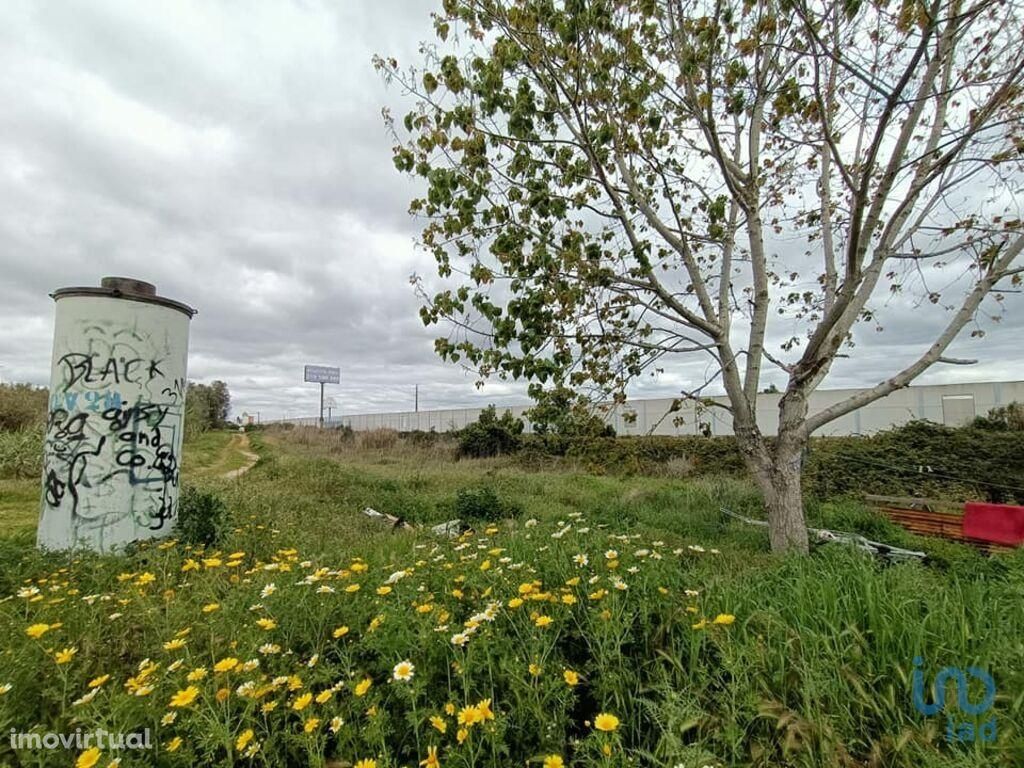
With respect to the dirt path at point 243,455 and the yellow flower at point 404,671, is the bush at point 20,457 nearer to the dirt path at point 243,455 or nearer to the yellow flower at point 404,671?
the dirt path at point 243,455

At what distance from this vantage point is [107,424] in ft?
15.1

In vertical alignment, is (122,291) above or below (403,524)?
above

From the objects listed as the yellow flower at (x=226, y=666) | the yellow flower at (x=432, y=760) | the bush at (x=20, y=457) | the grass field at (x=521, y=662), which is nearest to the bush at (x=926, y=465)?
the grass field at (x=521, y=662)

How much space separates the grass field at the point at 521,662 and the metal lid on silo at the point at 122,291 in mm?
2817

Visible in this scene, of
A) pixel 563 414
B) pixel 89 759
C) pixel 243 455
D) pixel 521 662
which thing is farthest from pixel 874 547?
pixel 243 455

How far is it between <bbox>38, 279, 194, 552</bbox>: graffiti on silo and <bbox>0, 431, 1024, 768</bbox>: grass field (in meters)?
1.50

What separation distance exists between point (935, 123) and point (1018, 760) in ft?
18.9

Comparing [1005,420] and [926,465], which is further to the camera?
[1005,420]

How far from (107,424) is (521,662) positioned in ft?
16.1

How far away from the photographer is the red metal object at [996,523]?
5004 millimetres

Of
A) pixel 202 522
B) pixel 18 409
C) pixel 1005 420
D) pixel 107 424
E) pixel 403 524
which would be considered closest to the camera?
pixel 107 424

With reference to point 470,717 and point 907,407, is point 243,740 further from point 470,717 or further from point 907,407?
point 907,407

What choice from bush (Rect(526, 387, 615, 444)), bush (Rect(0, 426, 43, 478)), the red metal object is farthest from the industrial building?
bush (Rect(0, 426, 43, 478))

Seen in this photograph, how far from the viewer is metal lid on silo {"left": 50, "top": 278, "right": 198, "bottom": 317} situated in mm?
4594
